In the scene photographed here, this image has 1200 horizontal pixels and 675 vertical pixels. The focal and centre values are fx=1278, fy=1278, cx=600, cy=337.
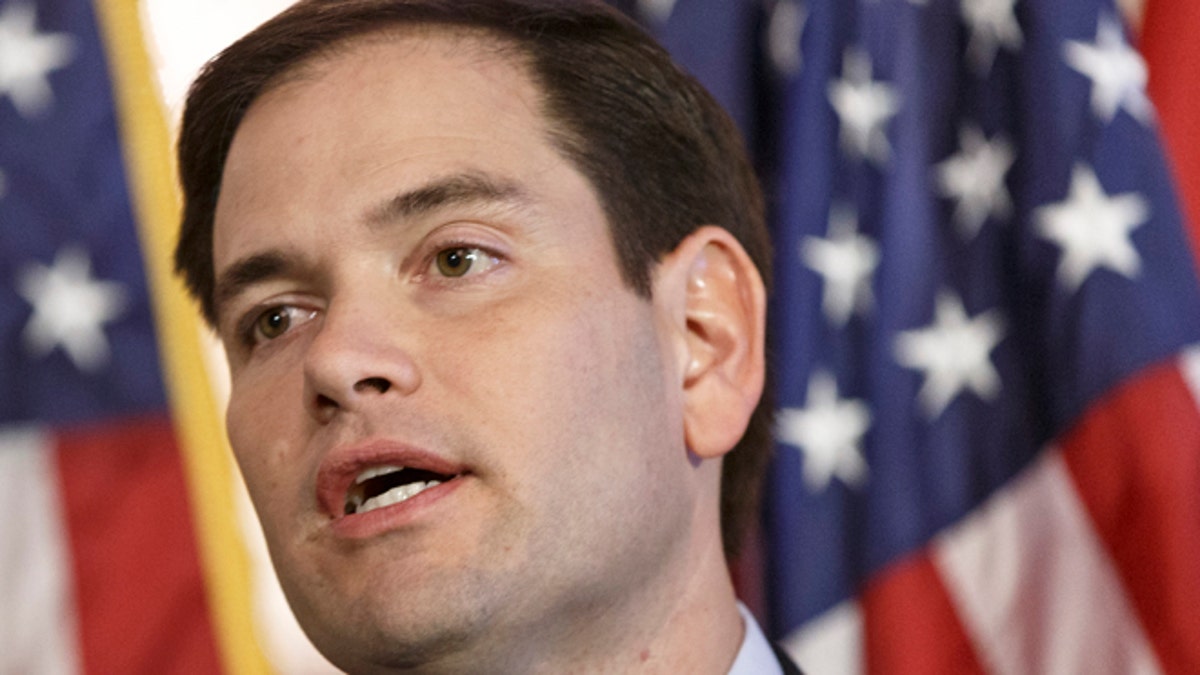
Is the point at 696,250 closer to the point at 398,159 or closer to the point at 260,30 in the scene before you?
the point at 398,159

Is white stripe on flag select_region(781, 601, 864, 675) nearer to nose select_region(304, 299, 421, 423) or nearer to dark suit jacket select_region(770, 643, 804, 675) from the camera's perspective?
dark suit jacket select_region(770, 643, 804, 675)

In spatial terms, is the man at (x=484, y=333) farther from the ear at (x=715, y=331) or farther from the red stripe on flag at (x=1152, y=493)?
the red stripe on flag at (x=1152, y=493)

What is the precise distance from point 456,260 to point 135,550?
5.04ft

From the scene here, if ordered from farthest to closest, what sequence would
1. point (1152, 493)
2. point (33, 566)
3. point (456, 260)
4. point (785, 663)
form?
point (33, 566) < point (1152, 493) < point (785, 663) < point (456, 260)

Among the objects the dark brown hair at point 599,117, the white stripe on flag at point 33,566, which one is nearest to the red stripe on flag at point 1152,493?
the dark brown hair at point 599,117

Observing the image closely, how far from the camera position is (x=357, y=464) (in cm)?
134

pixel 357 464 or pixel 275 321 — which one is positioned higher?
pixel 275 321

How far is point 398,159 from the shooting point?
147 cm

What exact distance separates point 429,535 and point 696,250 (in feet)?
1.93

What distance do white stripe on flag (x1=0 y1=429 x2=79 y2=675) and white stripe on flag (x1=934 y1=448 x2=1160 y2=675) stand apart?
1760mm

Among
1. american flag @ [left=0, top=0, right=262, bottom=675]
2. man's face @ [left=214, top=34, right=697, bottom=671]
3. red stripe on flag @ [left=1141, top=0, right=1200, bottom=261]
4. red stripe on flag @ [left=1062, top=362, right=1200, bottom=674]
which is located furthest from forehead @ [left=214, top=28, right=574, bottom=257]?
red stripe on flag @ [left=1141, top=0, right=1200, bottom=261]

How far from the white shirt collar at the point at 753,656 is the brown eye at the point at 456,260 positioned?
62cm

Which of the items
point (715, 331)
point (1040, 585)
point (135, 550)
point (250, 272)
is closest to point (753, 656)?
point (715, 331)

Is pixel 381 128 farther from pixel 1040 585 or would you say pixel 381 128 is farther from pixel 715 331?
pixel 1040 585
